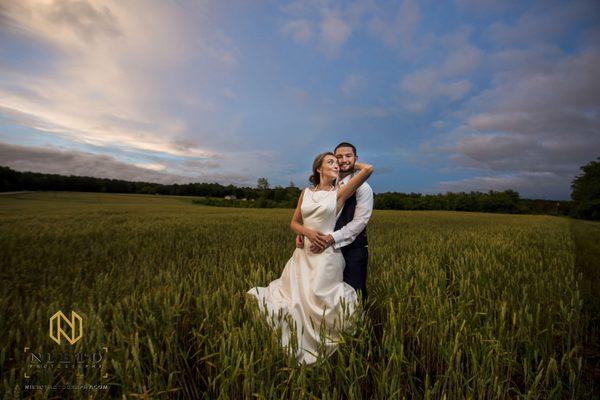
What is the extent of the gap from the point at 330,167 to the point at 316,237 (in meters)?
0.76

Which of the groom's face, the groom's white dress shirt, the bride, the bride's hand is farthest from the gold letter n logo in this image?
the groom's face

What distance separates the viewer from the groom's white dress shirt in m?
2.77

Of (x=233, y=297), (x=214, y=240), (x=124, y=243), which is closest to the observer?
(x=233, y=297)

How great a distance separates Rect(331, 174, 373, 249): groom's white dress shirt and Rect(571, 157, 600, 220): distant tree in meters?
76.5

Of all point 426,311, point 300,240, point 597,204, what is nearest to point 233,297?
point 300,240

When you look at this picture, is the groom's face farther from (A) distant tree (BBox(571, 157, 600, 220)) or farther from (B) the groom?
(A) distant tree (BBox(571, 157, 600, 220))

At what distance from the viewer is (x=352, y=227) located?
279 centimetres

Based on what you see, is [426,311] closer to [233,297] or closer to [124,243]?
[233,297]

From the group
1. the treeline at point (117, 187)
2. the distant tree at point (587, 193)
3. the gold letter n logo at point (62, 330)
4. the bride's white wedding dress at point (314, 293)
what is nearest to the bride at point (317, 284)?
the bride's white wedding dress at point (314, 293)

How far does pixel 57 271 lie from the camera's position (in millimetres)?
5129

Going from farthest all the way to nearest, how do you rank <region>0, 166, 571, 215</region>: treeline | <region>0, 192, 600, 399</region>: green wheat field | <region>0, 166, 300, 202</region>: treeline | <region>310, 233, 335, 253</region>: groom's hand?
<region>0, 166, 571, 215</region>: treeline
<region>0, 166, 300, 202</region>: treeline
<region>310, 233, 335, 253</region>: groom's hand
<region>0, 192, 600, 399</region>: green wheat field

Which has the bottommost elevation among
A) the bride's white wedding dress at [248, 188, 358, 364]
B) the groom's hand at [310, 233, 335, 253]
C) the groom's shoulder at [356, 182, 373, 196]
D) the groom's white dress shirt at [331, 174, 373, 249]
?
the bride's white wedding dress at [248, 188, 358, 364]

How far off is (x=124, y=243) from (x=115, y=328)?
639 centimetres

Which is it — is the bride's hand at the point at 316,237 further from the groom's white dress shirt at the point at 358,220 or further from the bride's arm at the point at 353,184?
the bride's arm at the point at 353,184
